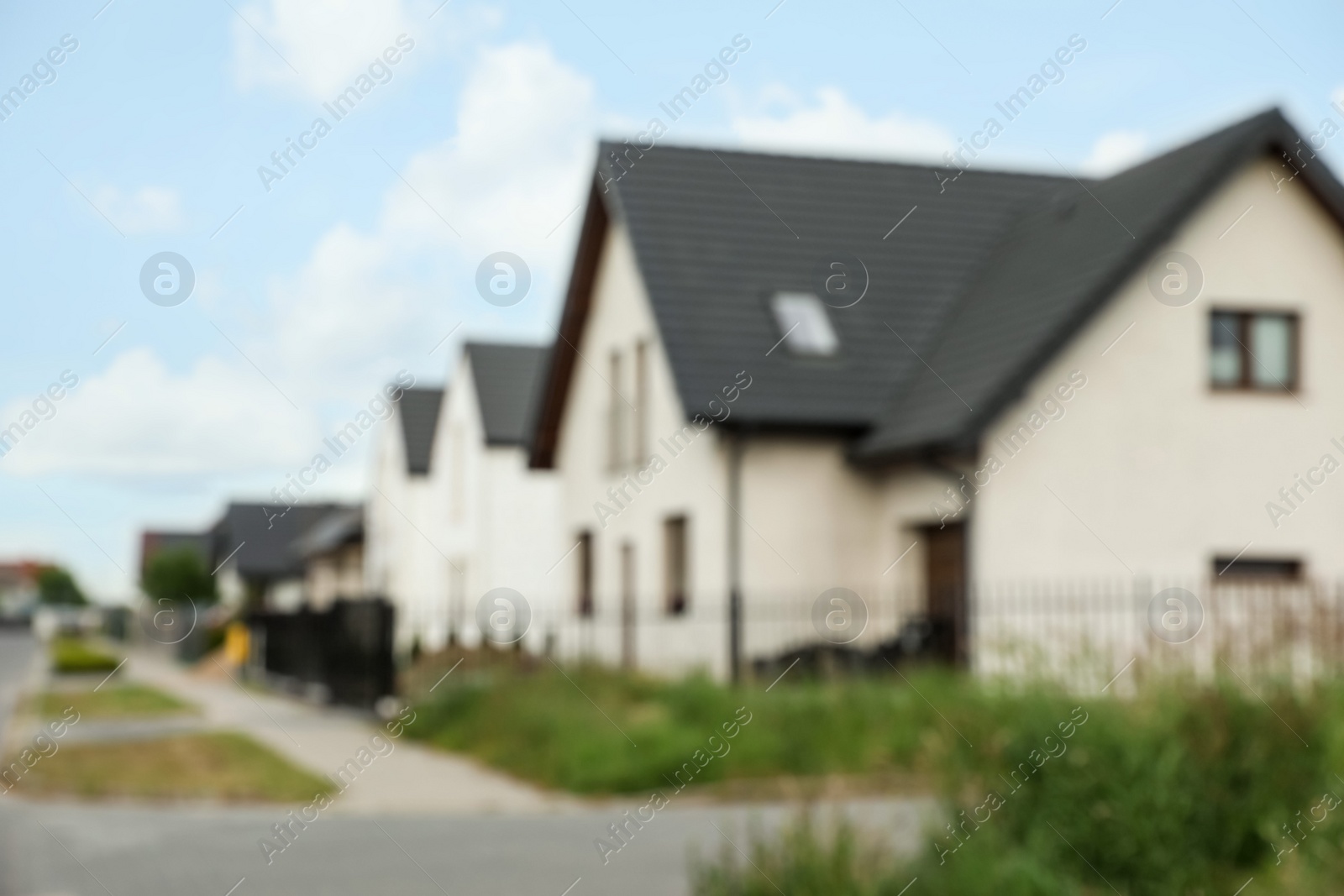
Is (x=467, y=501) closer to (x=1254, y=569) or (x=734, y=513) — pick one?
(x=734, y=513)

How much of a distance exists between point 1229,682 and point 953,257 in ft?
50.6

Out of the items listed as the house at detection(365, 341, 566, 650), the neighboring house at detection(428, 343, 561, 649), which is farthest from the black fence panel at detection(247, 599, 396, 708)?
the neighboring house at detection(428, 343, 561, 649)

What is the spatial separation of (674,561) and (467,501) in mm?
15156

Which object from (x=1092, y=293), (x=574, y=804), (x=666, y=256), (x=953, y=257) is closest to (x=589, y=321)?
(x=666, y=256)

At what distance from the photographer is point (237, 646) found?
132ft

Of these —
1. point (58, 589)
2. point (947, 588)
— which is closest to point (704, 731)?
point (947, 588)

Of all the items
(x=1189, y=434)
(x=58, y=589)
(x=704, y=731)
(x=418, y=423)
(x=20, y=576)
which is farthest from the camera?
(x=20, y=576)

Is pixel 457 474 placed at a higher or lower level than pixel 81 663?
higher

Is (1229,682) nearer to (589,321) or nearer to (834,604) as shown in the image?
(834,604)

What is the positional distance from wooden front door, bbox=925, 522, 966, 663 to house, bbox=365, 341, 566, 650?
10.6 meters

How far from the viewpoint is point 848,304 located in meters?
22.1

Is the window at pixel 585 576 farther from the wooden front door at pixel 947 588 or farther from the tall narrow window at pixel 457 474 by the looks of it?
the tall narrow window at pixel 457 474

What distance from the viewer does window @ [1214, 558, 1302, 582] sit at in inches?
773

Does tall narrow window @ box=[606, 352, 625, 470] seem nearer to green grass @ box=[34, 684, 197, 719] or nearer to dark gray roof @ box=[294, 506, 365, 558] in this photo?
green grass @ box=[34, 684, 197, 719]
